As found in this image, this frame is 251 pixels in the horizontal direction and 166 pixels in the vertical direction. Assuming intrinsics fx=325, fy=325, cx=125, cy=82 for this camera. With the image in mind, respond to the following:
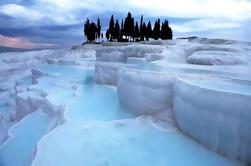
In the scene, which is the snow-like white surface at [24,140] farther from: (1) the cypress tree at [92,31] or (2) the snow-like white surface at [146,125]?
(1) the cypress tree at [92,31]

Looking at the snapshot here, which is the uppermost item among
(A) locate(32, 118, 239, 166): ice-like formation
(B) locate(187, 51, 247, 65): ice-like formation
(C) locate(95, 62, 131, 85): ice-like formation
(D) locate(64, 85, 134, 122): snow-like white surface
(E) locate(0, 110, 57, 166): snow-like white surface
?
(B) locate(187, 51, 247, 65): ice-like formation

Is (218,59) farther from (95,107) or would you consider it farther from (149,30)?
(149,30)

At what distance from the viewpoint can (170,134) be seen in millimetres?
6055

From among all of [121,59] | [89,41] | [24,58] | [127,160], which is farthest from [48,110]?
[89,41]

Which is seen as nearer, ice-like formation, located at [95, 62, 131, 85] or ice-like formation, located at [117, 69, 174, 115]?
ice-like formation, located at [117, 69, 174, 115]

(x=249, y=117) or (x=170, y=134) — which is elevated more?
(x=249, y=117)

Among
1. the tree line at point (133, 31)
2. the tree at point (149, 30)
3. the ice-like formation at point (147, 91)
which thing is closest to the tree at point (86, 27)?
the tree line at point (133, 31)

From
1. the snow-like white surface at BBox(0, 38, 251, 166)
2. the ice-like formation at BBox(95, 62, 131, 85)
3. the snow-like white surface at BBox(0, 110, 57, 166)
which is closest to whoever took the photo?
the snow-like white surface at BBox(0, 38, 251, 166)

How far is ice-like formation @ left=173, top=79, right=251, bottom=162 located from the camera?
4.69m

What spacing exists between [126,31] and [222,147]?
3752cm

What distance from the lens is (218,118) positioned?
504 centimetres

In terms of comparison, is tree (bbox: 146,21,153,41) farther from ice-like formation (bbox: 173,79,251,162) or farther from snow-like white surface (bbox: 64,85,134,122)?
ice-like formation (bbox: 173,79,251,162)

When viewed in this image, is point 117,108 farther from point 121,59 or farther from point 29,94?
point 121,59

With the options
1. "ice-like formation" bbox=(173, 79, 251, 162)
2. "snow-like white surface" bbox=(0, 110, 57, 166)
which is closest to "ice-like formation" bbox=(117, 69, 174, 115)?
"ice-like formation" bbox=(173, 79, 251, 162)
